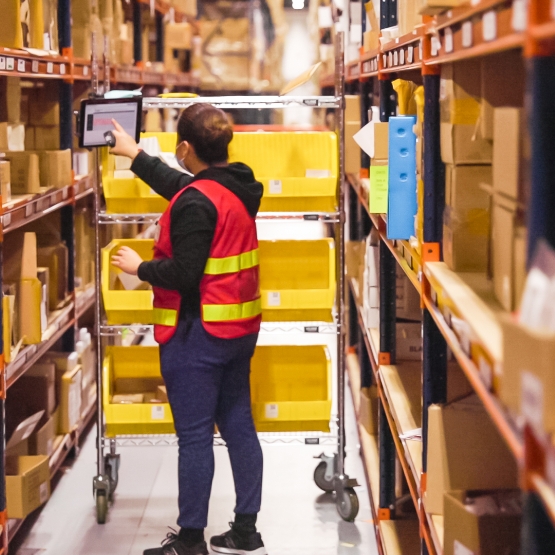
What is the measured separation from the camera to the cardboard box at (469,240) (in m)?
2.39

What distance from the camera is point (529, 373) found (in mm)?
1410

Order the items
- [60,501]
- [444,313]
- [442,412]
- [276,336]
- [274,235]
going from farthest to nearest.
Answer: [274,235] → [276,336] → [60,501] → [442,412] → [444,313]

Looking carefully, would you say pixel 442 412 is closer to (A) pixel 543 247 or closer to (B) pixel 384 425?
(A) pixel 543 247

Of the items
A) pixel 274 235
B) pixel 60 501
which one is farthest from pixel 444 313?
pixel 274 235

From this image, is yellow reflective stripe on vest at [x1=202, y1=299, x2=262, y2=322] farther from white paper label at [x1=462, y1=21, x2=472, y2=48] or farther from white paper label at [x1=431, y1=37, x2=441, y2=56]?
white paper label at [x1=462, y1=21, x2=472, y2=48]

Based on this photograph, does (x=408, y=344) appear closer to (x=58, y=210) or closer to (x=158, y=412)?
(x=158, y=412)

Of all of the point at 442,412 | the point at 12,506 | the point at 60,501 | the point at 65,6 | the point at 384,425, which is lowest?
the point at 60,501

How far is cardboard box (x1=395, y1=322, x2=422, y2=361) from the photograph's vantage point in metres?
4.07

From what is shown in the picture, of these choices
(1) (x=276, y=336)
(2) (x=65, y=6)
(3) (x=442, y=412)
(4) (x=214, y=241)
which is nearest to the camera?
(3) (x=442, y=412)

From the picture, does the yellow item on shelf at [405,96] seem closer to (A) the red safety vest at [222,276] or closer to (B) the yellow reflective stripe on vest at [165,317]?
(A) the red safety vest at [222,276]

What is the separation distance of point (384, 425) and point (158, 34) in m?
6.36

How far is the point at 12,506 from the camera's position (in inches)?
144

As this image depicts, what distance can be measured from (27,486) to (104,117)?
153 centimetres

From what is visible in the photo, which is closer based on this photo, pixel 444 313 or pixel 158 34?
pixel 444 313
